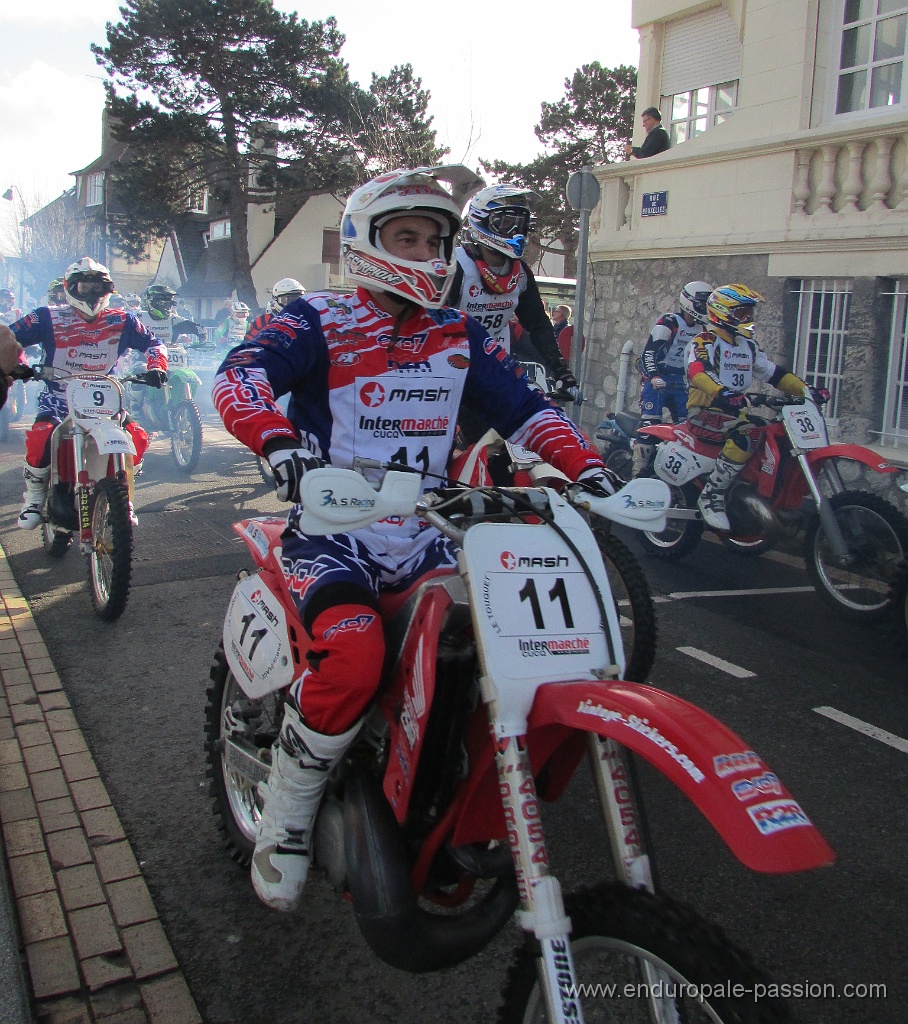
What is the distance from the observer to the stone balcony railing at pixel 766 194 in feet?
30.3

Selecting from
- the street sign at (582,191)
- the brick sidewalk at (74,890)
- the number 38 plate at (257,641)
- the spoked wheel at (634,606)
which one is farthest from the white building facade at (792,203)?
the brick sidewalk at (74,890)

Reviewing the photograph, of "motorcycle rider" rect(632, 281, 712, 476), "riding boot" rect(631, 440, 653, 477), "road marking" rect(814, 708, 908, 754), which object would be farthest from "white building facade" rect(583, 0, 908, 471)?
"road marking" rect(814, 708, 908, 754)

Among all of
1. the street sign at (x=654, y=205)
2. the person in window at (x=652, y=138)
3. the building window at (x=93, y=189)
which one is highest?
the building window at (x=93, y=189)

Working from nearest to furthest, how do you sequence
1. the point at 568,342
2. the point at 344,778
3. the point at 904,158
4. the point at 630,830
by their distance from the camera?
1. the point at 630,830
2. the point at 344,778
3. the point at 904,158
4. the point at 568,342

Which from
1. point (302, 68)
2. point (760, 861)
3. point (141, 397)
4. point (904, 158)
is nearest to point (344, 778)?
point (760, 861)

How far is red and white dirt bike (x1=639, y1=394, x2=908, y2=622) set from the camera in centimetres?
594

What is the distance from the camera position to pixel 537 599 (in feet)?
Result: 6.54

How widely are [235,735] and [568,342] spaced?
12174mm

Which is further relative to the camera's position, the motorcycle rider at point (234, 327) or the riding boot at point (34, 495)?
the motorcycle rider at point (234, 327)

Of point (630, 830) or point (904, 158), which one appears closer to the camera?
point (630, 830)

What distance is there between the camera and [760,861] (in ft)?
4.95

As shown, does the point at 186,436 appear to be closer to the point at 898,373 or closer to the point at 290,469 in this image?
the point at 898,373

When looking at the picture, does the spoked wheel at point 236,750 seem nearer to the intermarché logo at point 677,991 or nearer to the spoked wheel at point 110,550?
the intermarché logo at point 677,991

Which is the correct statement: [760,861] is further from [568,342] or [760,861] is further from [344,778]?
[568,342]
